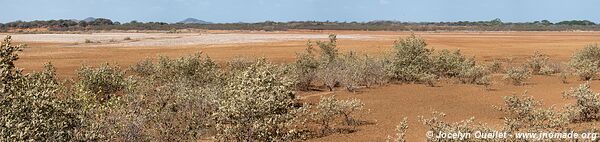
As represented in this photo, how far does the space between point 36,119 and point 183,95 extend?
32.6ft

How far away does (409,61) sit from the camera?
127 feet

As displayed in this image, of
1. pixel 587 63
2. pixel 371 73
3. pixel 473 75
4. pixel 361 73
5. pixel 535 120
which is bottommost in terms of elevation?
pixel 473 75

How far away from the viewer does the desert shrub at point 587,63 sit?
1479 inches

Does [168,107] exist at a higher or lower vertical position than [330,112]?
higher

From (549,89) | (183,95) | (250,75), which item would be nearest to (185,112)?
(183,95)

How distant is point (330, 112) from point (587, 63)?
83.5ft

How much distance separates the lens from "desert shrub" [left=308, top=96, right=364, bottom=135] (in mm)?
22562

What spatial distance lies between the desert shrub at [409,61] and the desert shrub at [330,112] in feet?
46.7

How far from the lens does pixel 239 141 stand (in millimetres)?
14109

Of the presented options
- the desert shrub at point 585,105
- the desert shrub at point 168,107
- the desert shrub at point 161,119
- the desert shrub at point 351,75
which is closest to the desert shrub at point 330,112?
the desert shrub at point 168,107

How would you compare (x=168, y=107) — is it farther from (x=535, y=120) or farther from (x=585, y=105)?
(x=585, y=105)

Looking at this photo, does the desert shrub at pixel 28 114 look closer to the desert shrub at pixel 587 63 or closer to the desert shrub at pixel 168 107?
the desert shrub at pixel 168 107

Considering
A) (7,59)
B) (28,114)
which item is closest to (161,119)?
(7,59)

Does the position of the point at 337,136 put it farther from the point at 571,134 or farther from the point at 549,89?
the point at 549,89
